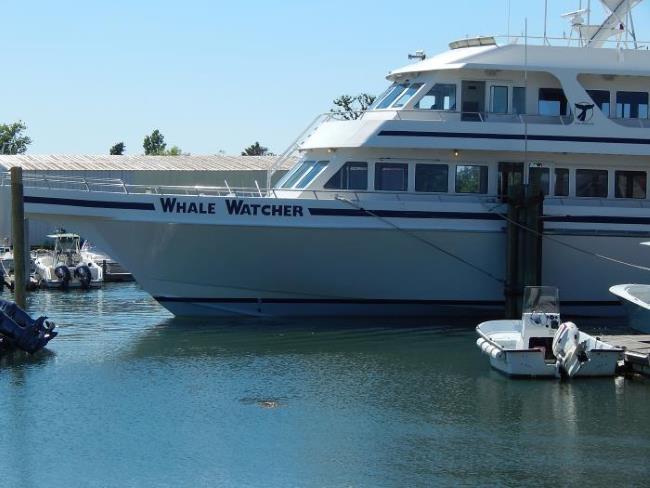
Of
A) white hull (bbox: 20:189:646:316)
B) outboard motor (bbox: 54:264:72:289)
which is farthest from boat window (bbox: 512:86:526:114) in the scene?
outboard motor (bbox: 54:264:72:289)

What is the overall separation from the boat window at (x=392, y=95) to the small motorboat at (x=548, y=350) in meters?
7.39

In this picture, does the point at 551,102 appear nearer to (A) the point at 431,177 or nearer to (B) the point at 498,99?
(B) the point at 498,99

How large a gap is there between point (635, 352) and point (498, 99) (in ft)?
26.6

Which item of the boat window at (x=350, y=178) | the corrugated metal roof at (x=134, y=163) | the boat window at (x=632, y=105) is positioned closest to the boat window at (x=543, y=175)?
the boat window at (x=632, y=105)

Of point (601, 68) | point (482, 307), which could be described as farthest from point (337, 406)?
point (601, 68)

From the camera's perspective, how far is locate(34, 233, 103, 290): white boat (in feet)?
121

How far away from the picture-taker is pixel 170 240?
81.3ft

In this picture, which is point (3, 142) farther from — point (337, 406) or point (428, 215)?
point (337, 406)

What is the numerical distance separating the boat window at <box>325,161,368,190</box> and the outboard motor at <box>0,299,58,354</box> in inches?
283

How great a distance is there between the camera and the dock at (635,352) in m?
19.6

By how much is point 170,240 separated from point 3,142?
6243cm

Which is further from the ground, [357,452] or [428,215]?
[428,215]

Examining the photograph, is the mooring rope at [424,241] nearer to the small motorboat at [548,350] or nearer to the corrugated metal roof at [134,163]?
the small motorboat at [548,350]

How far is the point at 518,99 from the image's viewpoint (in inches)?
1027
